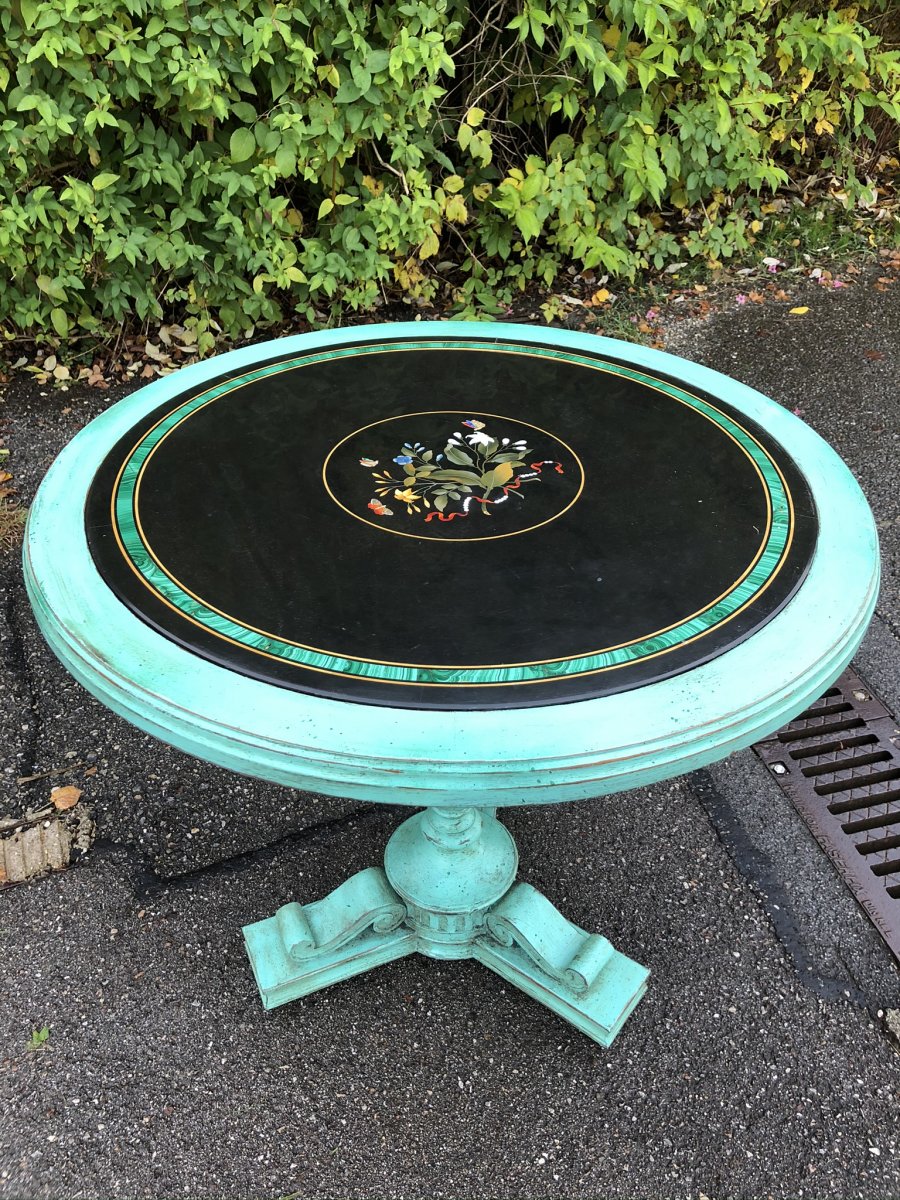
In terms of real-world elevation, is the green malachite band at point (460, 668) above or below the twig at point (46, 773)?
above

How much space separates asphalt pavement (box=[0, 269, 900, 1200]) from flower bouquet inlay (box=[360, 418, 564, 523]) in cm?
90

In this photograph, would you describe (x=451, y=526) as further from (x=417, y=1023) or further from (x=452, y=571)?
(x=417, y=1023)

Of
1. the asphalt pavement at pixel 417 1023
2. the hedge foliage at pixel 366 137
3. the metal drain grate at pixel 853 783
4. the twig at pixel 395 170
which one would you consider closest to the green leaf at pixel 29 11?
the hedge foliage at pixel 366 137

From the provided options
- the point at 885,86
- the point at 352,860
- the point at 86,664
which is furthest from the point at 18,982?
the point at 885,86

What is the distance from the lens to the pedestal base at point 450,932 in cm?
184

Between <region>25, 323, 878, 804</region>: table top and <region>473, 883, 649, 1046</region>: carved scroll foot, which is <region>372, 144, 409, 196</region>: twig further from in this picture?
<region>473, 883, 649, 1046</region>: carved scroll foot

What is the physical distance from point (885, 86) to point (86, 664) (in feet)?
16.1

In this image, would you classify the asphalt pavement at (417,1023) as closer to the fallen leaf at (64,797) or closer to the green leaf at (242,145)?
the fallen leaf at (64,797)

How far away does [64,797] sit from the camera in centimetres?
234

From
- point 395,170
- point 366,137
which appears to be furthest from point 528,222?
point 366,137

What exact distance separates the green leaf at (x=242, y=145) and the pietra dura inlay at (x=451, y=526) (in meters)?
1.62

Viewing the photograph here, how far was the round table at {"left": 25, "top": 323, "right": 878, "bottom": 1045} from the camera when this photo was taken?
1.29 metres

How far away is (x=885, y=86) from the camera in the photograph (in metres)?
4.69

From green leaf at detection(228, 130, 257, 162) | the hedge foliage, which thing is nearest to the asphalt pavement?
the hedge foliage
